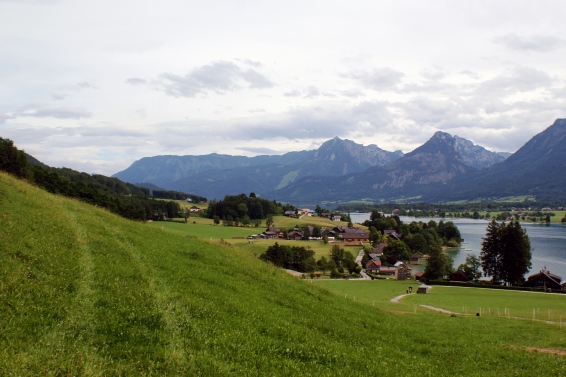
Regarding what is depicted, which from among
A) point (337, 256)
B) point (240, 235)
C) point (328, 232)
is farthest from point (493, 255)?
point (328, 232)

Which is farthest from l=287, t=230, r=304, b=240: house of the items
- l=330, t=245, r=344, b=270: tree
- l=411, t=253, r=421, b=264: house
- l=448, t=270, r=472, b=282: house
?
l=448, t=270, r=472, b=282: house

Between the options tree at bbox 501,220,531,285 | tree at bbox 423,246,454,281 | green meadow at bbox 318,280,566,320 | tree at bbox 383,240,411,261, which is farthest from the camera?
tree at bbox 383,240,411,261

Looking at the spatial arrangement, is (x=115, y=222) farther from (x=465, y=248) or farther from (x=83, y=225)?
(x=465, y=248)

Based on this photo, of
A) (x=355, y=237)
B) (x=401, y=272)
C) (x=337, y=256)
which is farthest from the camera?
(x=355, y=237)

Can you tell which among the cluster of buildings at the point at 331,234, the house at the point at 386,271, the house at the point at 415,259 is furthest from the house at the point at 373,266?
the cluster of buildings at the point at 331,234

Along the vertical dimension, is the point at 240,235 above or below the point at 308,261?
above

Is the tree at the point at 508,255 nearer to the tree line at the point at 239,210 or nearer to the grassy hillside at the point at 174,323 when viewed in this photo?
the grassy hillside at the point at 174,323

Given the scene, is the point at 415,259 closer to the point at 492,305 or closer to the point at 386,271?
the point at 386,271

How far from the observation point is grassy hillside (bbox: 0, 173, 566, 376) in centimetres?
980

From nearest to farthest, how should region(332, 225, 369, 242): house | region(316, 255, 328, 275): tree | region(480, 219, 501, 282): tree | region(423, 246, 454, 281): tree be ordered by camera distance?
region(480, 219, 501, 282): tree
region(423, 246, 454, 281): tree
region(316, 255, 328, 275): tree
region(332, 225, 369, 242): house

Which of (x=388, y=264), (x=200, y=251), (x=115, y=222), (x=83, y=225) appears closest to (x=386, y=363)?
(x=200, y=251)

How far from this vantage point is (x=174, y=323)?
12039 mm

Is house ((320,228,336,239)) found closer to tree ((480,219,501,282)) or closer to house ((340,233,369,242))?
house ((340,233,369,242))

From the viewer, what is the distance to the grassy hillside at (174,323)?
980 centimetres
